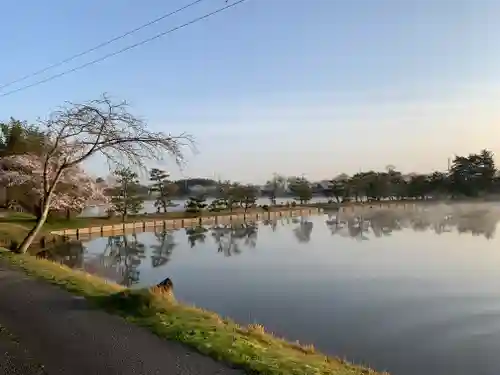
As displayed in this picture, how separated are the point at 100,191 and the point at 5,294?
731 inches

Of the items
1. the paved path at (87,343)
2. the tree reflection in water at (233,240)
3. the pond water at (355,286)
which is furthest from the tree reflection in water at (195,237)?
the paved path at (87,343)

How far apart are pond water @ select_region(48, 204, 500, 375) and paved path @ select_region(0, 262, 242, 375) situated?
8.50 feet

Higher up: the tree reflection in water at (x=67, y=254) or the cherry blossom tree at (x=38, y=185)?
the cherry blossom tree at (x=38, y=185)

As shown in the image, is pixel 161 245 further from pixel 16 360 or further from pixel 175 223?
pixel 16 360

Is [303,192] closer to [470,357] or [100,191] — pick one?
[100,191]

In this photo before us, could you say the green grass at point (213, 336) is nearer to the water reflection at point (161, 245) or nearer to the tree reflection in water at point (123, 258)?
the tree reflection in water at point (123, 258)

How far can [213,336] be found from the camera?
4043mm

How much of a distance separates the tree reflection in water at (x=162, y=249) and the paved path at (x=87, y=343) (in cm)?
829

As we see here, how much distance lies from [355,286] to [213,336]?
610cm

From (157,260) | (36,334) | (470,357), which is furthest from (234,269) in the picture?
(36,334)

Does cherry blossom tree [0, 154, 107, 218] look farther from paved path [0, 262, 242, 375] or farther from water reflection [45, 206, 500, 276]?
paved path [0, 262, 242, 375]

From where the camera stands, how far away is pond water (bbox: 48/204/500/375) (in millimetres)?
5945

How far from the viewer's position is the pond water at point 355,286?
19.5ft

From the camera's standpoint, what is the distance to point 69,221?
22953mm
